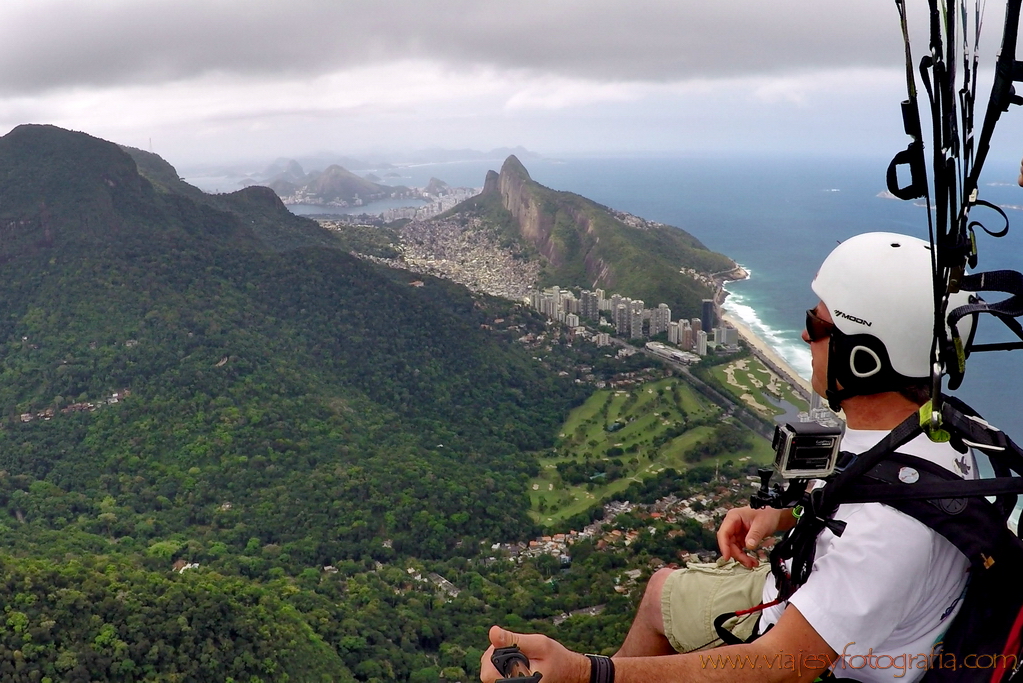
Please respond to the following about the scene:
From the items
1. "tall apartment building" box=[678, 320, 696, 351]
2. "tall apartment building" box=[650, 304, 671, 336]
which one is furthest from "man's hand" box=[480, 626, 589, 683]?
"tall apartment building" box=[650, 304, 671, 336]

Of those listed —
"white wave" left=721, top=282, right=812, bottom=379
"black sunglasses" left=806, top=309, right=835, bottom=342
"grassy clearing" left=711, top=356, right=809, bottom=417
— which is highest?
"black sunglasses" left=806, top=309, right=835, bottom=342

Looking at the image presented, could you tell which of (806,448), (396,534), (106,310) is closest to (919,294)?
(806,448)

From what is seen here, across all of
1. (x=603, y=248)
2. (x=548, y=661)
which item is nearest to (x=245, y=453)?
(x=548, y=661)

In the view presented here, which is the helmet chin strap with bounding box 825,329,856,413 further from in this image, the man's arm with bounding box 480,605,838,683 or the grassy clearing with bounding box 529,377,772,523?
the grassy clearing with bounding box 529,377,772,523

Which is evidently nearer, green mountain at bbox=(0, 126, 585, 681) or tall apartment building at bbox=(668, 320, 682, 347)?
green mountain at bbox=(0, 126, 585, 681)

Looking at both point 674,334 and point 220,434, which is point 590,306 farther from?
point 220,434

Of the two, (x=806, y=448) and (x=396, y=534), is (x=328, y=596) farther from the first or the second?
(x=806, y=448)
